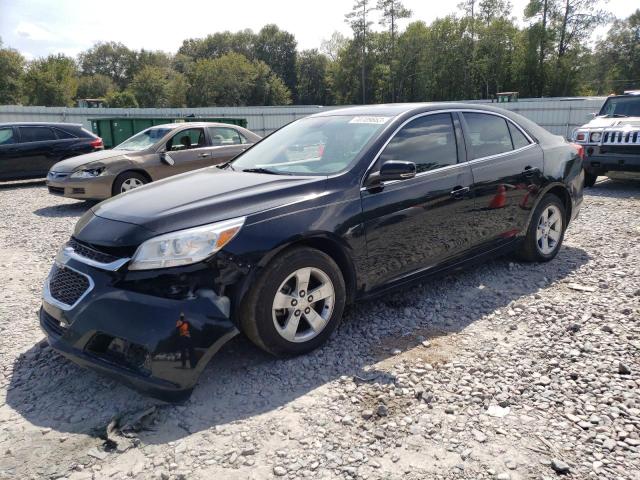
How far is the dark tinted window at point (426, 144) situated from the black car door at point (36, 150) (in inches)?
429

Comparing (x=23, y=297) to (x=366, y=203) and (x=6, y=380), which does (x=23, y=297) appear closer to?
(x=6, y=380)

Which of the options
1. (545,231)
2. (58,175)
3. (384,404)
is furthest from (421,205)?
(58,175)

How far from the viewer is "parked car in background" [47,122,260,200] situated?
29.3ft

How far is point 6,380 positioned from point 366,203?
8.58 ft

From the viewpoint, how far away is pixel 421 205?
3.92 meters

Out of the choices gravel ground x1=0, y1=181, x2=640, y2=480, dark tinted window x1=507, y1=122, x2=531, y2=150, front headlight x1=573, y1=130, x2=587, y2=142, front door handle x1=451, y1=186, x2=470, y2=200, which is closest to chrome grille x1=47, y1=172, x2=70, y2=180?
gravel ground x1=0, y1=181, x2=640, y2=480

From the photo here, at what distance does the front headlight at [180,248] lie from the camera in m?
2.87

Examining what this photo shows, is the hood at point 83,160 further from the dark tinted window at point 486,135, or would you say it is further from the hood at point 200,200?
the dark tinted window at point 486,135

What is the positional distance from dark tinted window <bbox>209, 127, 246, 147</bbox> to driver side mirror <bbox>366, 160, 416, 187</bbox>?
271 inches

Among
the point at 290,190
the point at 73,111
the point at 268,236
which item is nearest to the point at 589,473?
the point at 268,236

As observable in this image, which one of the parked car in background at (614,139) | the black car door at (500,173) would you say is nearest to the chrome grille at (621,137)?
the parked car in background at (614,139)

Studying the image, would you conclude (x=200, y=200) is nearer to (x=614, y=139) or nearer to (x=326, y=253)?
(x=326, y=253)

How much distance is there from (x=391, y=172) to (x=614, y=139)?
781 centimetres

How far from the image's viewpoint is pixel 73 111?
21359 millimetres
